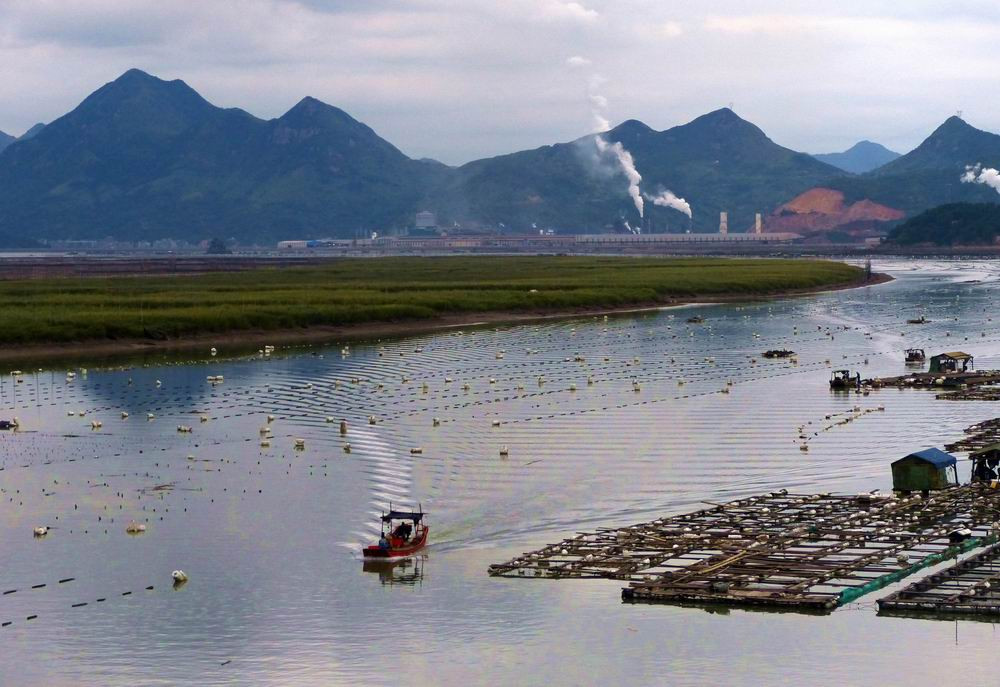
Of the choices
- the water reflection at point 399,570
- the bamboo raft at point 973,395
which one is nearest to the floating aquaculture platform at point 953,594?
the water reflection at point 399,570

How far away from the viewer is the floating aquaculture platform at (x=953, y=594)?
3706 centimetres

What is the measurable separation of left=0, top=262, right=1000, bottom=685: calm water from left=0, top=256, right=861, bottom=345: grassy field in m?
14.9

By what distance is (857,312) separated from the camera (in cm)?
15038

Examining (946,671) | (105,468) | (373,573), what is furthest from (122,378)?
(946,671)

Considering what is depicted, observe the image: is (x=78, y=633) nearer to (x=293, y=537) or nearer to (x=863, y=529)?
(x=293, y=537)

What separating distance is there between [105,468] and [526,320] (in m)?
83.7

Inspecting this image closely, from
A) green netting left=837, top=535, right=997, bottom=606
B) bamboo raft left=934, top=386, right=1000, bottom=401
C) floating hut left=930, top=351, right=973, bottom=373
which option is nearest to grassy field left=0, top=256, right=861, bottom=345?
floating hut left=930, top=351, right=973, bottom=373

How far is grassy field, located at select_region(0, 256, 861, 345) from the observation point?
112m

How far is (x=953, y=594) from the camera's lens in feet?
125

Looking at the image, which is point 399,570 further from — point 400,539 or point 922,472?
point 922,472

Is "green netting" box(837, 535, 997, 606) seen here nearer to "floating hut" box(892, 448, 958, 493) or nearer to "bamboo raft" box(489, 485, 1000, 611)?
"bamboo raft" box(489, 485, 1000, 611)

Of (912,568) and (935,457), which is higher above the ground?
(935,457)

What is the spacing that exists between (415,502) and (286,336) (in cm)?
6771

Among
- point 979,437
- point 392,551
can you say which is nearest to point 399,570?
point 392,551
